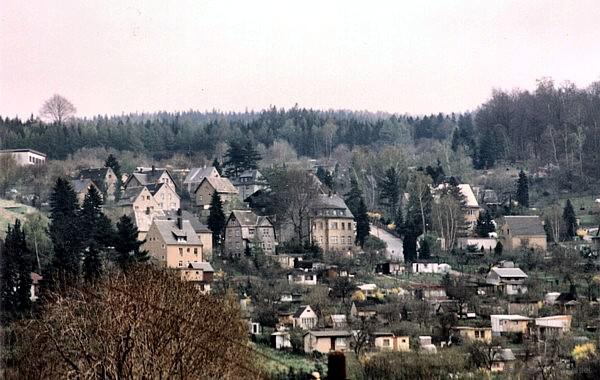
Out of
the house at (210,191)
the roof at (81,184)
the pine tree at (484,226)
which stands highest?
the roof at (81,184)

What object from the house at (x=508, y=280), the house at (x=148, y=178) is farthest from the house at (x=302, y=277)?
the house at (x=148, y=178)

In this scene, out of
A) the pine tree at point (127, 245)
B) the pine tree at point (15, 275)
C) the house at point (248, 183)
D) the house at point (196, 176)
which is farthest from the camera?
the house at point (196, 176)

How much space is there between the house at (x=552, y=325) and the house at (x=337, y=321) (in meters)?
5.65

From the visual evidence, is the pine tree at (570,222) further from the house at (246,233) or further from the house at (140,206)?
the house at (140,206)

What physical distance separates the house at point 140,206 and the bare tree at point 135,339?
2513 cm

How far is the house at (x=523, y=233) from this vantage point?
57156 millimetres

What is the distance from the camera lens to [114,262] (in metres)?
44.5

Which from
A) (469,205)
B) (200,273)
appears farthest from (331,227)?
(200,273)

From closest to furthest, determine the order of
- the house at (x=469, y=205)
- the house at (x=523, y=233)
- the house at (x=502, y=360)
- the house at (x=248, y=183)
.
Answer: the house at (x=502, y=360) → the house at (x=523, y=233) → the house at (x=469, y=205) → the house at (x=248, y=183)

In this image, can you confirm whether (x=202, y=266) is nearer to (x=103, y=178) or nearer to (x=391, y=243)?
(x=391, y=243)

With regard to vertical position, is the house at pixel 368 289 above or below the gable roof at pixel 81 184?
below

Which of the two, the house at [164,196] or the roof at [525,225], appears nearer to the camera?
the roof at [525,225]

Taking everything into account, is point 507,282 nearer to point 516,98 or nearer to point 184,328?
point 184,328

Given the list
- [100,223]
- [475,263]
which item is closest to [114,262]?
[100,223]
